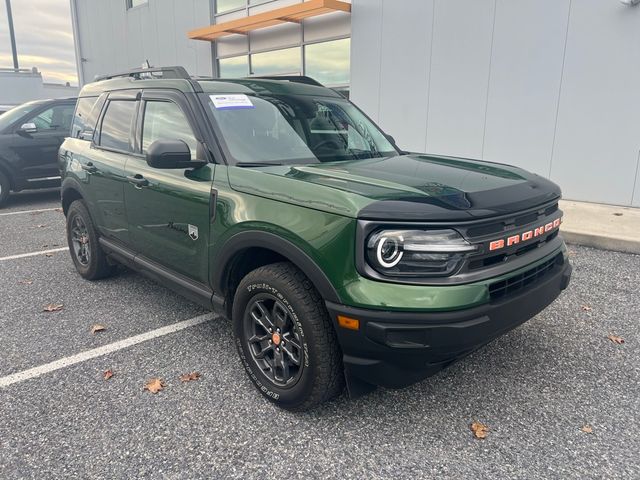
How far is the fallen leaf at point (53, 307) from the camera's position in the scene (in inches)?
167

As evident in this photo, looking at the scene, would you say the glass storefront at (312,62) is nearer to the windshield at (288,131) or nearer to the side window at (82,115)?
the side window at (82,115)

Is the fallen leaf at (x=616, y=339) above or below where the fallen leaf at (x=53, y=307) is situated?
above

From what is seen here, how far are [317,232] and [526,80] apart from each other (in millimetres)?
7126

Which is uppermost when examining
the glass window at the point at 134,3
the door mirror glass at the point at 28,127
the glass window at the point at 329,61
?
the glass window at the point at 134,3

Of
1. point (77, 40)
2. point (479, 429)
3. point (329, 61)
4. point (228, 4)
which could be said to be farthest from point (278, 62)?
point (77, 40)

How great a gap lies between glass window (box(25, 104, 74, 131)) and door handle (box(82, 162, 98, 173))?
5.49 m

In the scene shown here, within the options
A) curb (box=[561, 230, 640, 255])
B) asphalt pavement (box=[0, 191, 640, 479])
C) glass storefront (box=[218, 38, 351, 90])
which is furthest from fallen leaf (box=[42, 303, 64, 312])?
glass storefront (box=[218, 38, 351, 90])

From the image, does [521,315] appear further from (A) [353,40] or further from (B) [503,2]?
(A) [353,40]

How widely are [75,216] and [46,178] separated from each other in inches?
197

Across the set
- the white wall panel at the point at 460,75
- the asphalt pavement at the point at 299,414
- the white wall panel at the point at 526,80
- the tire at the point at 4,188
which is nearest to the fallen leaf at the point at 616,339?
the asphalt pavement at the point at 299,414

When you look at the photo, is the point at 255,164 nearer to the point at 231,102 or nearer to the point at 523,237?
the point at 231,102

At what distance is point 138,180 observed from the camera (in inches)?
145

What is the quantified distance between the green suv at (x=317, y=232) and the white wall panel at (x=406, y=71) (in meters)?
5.81

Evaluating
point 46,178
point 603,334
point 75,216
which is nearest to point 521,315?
point 603,334
